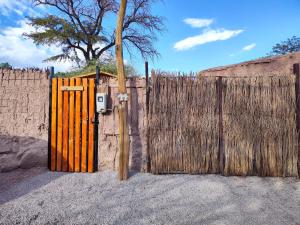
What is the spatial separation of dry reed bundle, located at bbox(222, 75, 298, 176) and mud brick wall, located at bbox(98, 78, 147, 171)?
64.2 inches

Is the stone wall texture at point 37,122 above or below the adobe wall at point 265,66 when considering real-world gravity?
below

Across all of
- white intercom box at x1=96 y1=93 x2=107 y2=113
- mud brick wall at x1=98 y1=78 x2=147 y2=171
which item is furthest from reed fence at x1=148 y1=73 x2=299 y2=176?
white intercom box at x1=96 y1=93 x2=107 y2=113

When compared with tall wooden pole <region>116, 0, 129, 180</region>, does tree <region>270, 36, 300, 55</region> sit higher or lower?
higher

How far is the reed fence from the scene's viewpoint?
5.03 metres

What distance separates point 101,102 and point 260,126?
312cm

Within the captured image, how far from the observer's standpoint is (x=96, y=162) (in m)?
5.31

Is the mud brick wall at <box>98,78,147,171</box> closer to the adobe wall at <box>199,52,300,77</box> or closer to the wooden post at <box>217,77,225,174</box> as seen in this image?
the wooden post at <box>217,77,225,174</box>

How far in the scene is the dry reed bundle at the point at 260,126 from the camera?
5016 mm

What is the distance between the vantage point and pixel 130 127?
526cm

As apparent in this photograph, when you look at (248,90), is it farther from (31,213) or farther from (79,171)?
(31,213)

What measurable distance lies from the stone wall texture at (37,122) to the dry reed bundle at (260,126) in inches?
68.0

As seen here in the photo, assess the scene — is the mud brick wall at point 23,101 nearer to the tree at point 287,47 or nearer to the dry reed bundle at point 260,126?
the dry reed bundle at point 260,126

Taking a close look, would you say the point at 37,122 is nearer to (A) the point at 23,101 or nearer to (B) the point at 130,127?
(A) the point at 23,101

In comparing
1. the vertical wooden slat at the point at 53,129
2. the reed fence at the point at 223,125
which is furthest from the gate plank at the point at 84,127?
the reed fence at the point at 223,125
